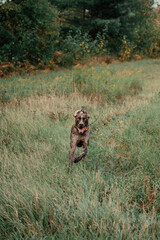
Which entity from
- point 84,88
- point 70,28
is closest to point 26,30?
point 70,28

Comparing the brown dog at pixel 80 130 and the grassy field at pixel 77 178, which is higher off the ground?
the brown dog at pixel 80 130

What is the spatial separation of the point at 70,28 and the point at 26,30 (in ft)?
17.4

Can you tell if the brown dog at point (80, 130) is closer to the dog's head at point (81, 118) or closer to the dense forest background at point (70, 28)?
the dog's head at point (81, 118)

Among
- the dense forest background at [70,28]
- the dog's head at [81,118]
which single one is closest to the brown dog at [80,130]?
the dog's head at [81,118]

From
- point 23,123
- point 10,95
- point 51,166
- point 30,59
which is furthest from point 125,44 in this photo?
point 51,166

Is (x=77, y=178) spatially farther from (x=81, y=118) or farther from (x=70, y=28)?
(x=70, y=28)

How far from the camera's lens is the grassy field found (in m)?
1.82

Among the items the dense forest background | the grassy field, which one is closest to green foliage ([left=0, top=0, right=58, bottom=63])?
the dense forest background

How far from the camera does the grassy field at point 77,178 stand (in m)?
1.82

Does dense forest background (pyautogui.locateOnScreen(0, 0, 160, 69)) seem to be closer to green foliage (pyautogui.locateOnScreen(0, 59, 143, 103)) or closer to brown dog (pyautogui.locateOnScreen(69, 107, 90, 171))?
green foliage (pyautogui.locateOnScreen(0, 59, 143, 103))

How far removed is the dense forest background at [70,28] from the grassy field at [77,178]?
Answer: 8991 millimetres

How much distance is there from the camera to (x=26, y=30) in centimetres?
1302

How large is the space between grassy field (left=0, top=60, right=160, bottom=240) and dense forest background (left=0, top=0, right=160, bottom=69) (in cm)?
899

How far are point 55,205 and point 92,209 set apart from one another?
0.36 meters
